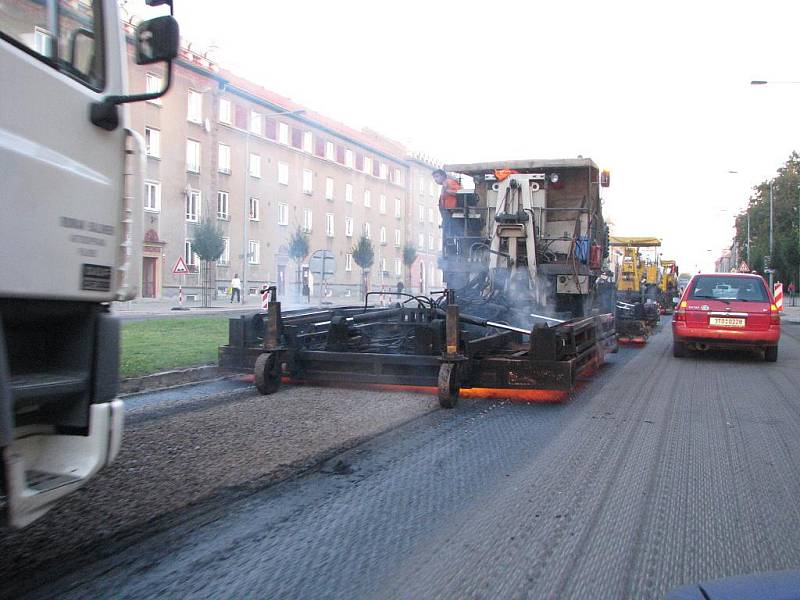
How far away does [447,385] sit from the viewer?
22.1 feet

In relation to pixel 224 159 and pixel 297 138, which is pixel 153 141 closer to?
pixel 224 159

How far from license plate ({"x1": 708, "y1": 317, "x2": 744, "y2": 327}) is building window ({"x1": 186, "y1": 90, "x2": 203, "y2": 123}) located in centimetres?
2934

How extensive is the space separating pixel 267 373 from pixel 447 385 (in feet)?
6.62

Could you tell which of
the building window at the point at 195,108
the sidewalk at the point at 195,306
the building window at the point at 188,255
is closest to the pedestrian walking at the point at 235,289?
the sidewalk at the point at 195,306

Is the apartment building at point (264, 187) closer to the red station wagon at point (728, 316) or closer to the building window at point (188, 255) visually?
the building window at point (188, 255)

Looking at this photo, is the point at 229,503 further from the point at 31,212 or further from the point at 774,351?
the point at 774,351

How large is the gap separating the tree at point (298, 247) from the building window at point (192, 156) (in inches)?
262

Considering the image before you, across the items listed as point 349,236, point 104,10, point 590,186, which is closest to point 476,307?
point 590,186

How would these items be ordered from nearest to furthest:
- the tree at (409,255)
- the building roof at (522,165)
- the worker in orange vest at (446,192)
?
the building roof at (522,165)
the worker in orange vest at (446,192)
the tree at (409,255)

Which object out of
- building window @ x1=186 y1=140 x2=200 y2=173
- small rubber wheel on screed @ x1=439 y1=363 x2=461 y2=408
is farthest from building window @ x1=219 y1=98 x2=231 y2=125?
small rubber wheel on screed @ x1=439 y1=363 x2=461 y2=408

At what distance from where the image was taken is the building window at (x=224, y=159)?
38031 millimetres

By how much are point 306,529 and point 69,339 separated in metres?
1.58

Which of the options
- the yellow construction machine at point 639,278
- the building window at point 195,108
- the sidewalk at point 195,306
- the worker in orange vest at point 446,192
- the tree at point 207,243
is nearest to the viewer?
the worker in orange vest at point 446,192

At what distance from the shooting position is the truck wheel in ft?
38.0
